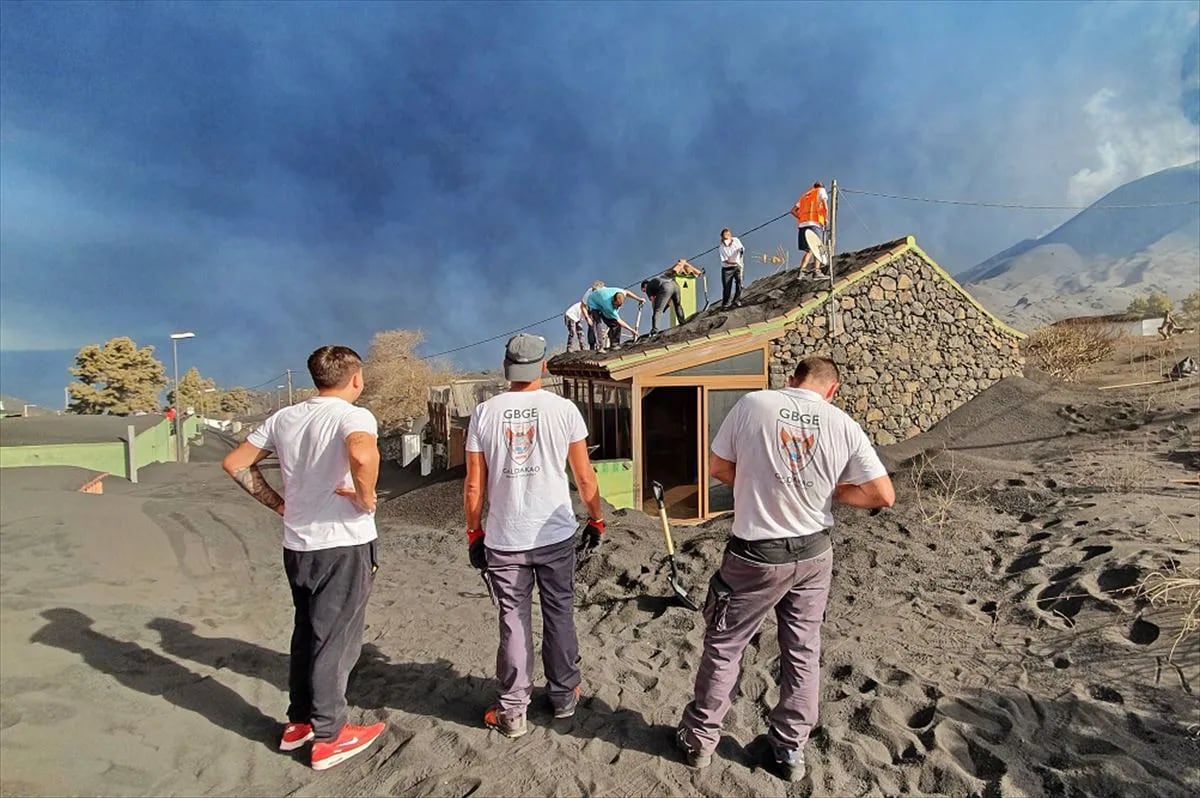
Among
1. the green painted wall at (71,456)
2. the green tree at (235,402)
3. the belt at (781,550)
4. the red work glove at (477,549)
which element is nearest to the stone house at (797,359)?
the red work glove at (477,549)

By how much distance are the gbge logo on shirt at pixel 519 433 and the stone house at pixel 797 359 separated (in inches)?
265

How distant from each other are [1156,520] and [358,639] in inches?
248

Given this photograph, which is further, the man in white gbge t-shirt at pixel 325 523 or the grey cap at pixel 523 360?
the grey cap at pixel 523 360

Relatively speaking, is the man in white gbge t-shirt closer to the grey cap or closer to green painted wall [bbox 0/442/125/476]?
the grey cap

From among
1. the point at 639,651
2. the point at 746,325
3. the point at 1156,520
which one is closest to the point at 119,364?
the point at 746,325

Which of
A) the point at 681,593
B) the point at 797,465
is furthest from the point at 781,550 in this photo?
the point at 681,593

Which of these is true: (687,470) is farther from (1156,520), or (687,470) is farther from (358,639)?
(358,639)

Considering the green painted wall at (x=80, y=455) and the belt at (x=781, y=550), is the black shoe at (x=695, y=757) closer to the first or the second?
the belt at (x=781, y=550)

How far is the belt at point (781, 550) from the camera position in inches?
101

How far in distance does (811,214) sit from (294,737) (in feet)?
40.2

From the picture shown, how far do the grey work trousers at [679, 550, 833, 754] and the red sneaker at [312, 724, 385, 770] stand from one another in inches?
58.3

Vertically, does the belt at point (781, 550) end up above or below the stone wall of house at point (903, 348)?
below

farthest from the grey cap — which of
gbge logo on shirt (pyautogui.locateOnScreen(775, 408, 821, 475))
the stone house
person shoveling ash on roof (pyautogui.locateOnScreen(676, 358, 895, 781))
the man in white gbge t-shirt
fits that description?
the stone house

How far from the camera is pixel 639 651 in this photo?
410cm
